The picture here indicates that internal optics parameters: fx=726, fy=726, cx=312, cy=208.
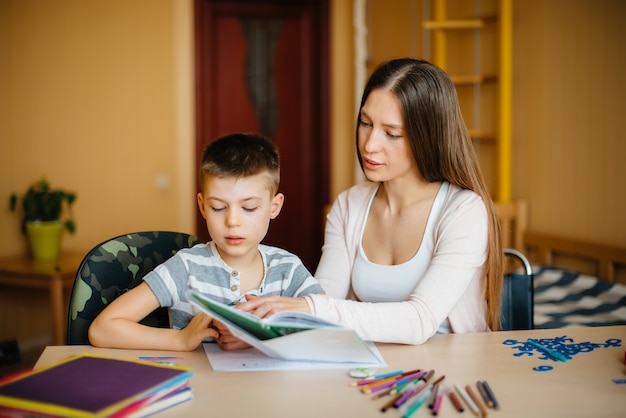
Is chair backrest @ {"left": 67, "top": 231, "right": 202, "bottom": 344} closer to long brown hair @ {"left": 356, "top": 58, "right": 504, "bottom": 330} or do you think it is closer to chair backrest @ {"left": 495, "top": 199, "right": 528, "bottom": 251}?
long brown hair @ {"left": 356, "top": 58, "right": 504, "bottom": 330}

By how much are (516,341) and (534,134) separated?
7.65 feet

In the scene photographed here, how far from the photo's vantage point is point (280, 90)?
475 cm

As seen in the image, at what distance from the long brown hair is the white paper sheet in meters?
0.49

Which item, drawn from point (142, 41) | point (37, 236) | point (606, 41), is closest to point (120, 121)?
point (142, 41)

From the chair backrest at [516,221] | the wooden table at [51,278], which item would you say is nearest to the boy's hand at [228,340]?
the wooden table at [51,278]

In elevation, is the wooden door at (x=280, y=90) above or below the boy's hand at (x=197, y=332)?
above

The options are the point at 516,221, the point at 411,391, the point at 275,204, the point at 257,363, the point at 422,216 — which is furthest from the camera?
the point at 516,221

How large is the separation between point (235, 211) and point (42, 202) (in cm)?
261

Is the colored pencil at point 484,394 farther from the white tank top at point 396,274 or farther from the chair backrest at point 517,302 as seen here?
the chair backrest at point 517,302

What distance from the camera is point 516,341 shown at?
1.56m

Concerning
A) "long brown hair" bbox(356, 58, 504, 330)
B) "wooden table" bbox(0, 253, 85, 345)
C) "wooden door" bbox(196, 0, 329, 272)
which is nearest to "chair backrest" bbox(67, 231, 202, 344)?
"long brown hair" bbox(356, 58, 504, 330)

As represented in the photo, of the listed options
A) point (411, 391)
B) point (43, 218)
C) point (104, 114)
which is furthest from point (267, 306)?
point (104, 114)

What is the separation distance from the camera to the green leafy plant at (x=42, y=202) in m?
3.78

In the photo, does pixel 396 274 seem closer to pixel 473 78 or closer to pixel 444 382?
pixel 444 382
